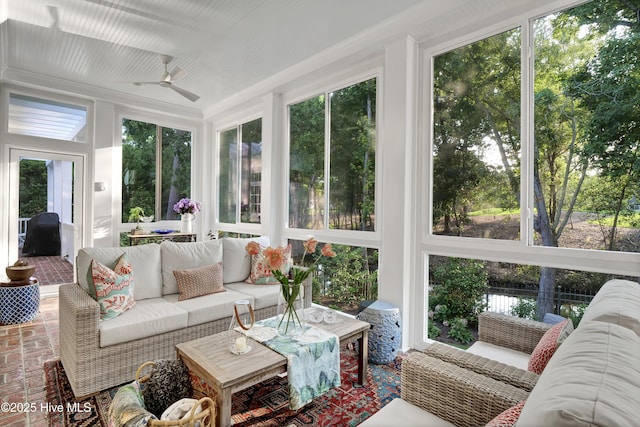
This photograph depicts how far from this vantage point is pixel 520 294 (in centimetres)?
274

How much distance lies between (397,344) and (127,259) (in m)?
2.43

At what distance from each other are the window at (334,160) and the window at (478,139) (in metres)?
0.76

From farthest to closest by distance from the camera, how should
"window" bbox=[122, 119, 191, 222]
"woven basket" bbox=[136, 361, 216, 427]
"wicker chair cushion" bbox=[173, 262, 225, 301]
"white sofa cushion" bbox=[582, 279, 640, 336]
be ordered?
"window" bbox=[122, 119, 191, 222]
"wicker chair cushion" bbox=[173, 262, 225, 301]
"woven basket" bbox=[136, 361, 216, 427]
"white sofa cushion" bbox=[582, 279, 640, 336]

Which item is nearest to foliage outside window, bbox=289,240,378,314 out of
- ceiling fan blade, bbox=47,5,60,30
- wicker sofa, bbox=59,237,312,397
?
wicker sofa, bbox=59,237,312,397

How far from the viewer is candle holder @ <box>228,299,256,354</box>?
1977 mm

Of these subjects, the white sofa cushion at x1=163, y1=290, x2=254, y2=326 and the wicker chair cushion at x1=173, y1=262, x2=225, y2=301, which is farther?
the wicker chair cushion at x1=173, y1=262, x2=225, y2=301

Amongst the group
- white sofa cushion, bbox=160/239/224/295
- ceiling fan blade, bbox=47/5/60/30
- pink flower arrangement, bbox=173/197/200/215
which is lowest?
white sofa cushion, bbox=160/239/224/295

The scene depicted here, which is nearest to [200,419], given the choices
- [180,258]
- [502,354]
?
[502,354]

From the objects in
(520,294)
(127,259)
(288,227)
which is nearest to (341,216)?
(288,227)

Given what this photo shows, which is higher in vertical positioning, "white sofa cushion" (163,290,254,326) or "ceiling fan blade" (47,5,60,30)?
"ceiling fan blade" (47,5,60,30)

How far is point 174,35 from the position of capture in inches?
137

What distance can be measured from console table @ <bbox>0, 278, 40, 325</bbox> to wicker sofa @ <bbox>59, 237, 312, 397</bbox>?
1492mm

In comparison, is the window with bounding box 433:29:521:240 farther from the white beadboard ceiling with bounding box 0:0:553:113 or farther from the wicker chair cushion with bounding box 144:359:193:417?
the wicker chair cushion with bounding box 144:359:193:417

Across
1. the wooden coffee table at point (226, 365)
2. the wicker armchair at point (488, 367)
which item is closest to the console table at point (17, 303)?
the wooden coffee table at point (226, 365)
